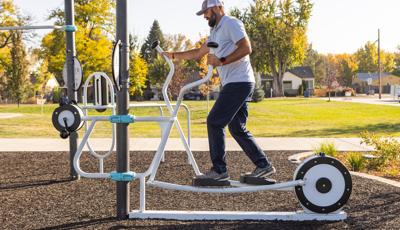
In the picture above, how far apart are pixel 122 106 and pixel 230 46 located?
3.63 feet

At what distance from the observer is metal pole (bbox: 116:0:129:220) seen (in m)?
4.40

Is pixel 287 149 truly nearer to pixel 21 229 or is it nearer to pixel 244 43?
pixel 244 43

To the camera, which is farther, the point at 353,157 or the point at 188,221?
the point at 353,157

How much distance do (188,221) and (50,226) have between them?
3.96 feet

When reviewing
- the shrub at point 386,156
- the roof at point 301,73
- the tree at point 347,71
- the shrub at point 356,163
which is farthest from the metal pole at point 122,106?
the tree at point 347,71

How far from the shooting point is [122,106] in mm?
4414

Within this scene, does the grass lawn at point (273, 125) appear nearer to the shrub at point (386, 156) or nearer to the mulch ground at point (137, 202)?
the shrub at point (386, 156)

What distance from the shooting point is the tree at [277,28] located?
60.6m

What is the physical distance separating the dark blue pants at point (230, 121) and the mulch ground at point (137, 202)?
600mm

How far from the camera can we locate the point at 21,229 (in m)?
4.18

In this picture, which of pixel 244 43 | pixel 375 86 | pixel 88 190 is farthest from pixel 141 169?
pixel 375 86

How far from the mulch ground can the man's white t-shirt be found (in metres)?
1.29

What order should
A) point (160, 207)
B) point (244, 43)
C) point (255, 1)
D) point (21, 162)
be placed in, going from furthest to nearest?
point (255, 1)
point (21, 162)
point (160, 207)
point (244, 43)

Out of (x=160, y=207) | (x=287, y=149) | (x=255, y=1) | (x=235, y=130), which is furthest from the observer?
(x=255, y=1)
